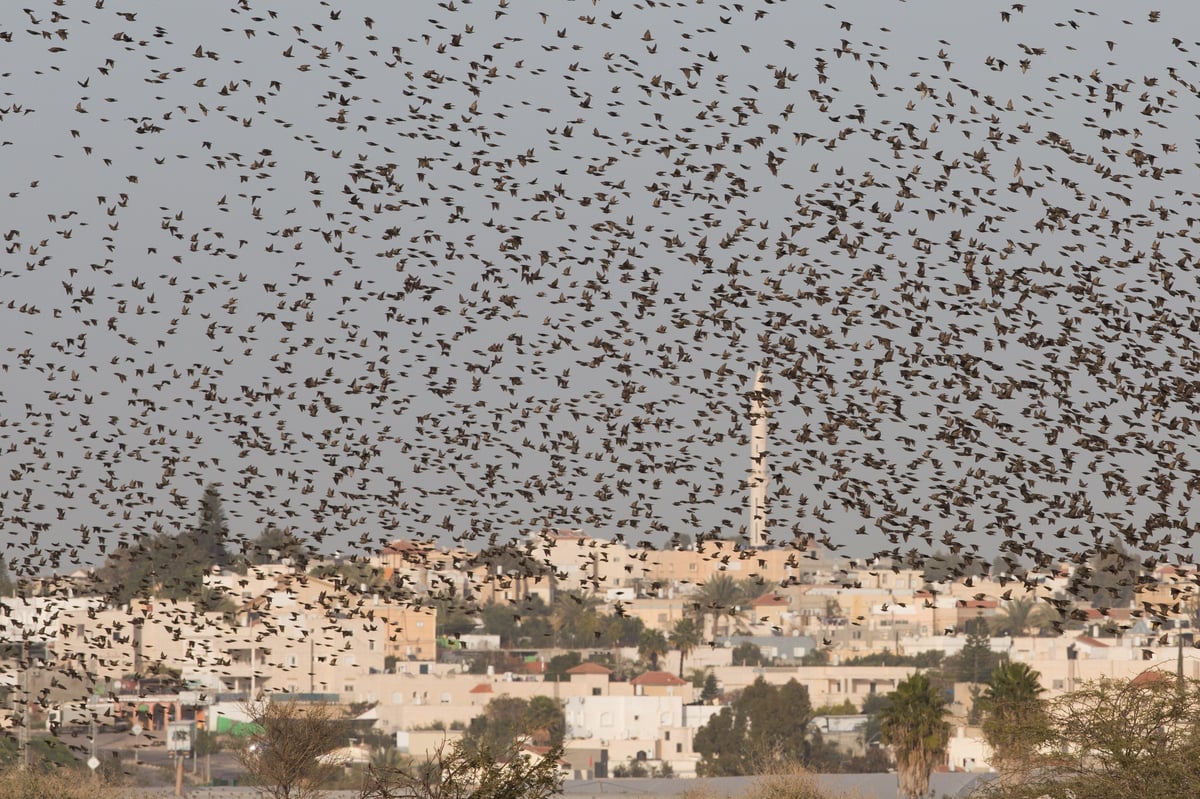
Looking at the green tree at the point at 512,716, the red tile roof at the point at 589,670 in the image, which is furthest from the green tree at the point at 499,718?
the red tile roof at the point at 589,670

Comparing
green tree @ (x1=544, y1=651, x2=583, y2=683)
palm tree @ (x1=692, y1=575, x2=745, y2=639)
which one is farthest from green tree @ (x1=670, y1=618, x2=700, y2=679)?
palm tree @ (x1=692, y1=575, x2=745, y2=639)

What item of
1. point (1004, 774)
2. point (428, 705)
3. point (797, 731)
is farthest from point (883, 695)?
point (1004, 774)

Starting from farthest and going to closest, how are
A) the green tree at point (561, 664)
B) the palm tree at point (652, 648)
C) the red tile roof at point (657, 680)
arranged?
the palm tree at point (652, 648) < the green tree at point (561, 664) < the red tile roof at point (657, 680)

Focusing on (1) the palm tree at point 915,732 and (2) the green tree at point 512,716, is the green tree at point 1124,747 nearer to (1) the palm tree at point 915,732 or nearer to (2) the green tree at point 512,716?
(1) the palm tree at point 915,732

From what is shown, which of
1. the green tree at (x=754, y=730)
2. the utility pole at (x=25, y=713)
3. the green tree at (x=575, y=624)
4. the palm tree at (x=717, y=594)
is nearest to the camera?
the utility pole at (x=25, y=713)

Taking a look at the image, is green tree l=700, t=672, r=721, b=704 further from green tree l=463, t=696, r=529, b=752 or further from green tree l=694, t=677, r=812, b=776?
green tree l=463, t=696, r=529, b=752

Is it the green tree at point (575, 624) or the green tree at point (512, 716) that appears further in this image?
the green tree at point (575, 624)

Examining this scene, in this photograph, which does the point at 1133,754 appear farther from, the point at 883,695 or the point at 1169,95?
the point at 883,695
